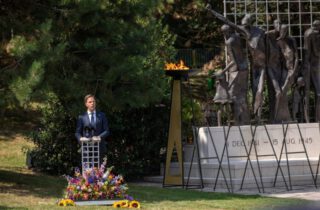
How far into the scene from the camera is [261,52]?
54.8 ft

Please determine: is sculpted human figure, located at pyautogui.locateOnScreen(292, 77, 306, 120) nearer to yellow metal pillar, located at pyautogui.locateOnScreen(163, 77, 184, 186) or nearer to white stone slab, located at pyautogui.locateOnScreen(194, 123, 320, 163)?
white stone slab, located at pyautogui.locateOnScreen(194, 123, 320, 163)

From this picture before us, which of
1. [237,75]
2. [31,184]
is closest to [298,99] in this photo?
[237,75]

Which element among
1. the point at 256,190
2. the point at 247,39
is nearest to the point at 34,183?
the point at 256,190

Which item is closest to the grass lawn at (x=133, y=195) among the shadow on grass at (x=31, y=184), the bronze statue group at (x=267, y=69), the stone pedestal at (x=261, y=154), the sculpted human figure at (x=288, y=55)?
the shadow on grass at (x=31, y=184)

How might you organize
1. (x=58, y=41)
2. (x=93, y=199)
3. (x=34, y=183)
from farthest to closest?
(x=34, y=183), (x=58, y=41), (x=93, y=199)

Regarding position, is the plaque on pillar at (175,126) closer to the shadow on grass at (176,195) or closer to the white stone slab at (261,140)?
the shadow on grass at (176,195)

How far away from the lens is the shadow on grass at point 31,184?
1317 cm

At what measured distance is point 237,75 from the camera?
1656cm

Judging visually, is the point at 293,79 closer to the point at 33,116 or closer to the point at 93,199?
the point at 93,199

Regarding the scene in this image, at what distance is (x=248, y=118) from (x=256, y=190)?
2.39 meters

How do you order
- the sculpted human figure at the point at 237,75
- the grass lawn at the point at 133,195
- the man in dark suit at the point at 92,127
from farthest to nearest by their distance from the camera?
the sculpted human figure at the point at 237,75 → the man in dark suit at the point at 92,127 → the grass lawn at the point at 133,195

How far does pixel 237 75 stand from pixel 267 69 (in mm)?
833

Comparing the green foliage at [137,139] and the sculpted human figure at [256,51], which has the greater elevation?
the sculpted human figure at [256,51]

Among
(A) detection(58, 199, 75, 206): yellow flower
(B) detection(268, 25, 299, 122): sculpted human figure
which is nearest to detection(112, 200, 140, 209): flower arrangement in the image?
(A) detection(58, 199, 75, 206): yellow flower
